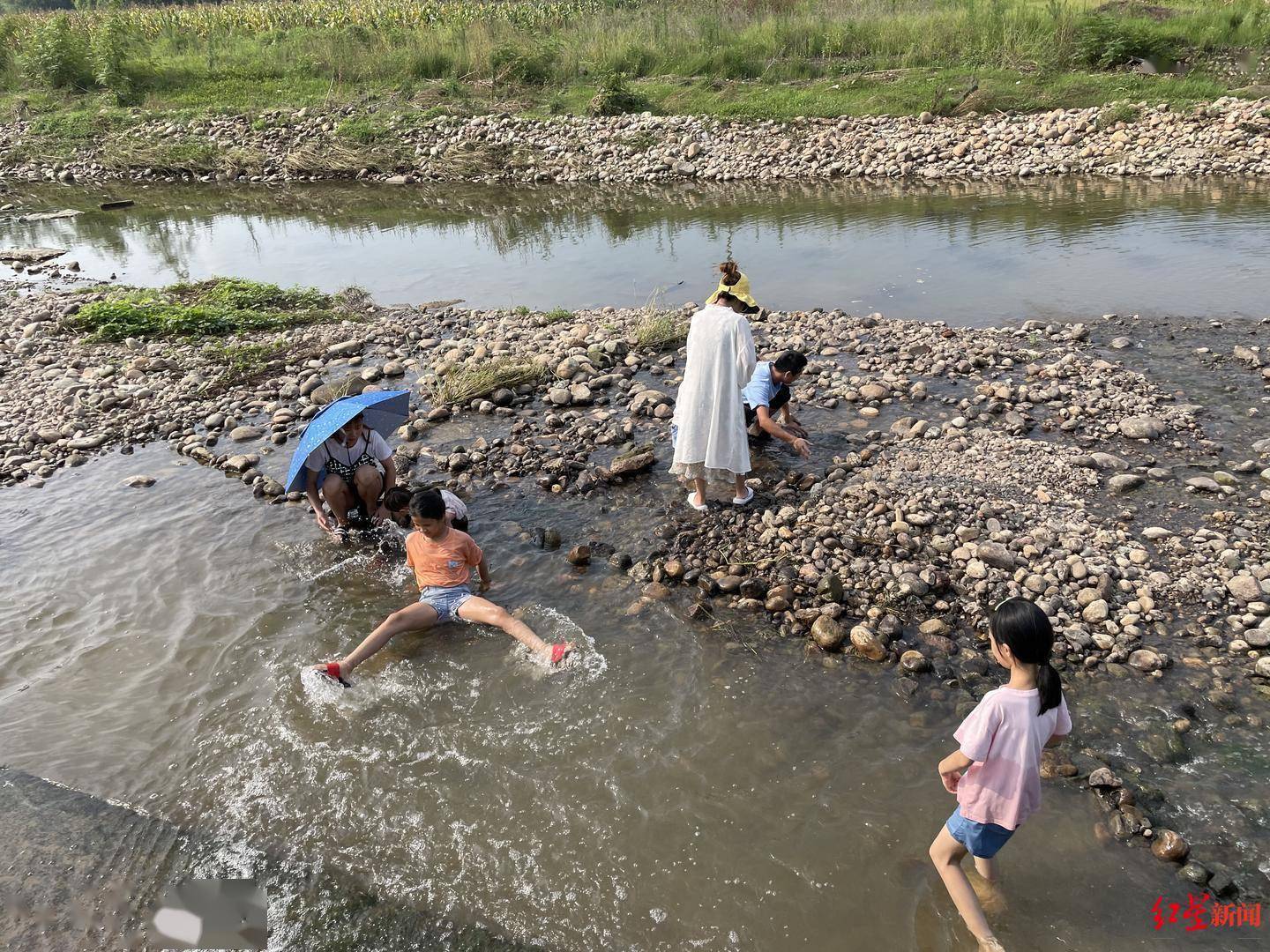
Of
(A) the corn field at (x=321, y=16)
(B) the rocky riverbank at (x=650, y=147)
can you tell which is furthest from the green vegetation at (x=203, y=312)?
(A) the corn field at (x=321, y=16)

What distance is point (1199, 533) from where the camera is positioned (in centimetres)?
507

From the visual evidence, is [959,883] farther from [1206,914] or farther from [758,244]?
[758,244]

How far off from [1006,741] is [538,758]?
2432 mm

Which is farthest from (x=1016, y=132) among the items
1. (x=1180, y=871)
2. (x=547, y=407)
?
(x=1180, y=871)

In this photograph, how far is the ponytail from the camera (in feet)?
8.79

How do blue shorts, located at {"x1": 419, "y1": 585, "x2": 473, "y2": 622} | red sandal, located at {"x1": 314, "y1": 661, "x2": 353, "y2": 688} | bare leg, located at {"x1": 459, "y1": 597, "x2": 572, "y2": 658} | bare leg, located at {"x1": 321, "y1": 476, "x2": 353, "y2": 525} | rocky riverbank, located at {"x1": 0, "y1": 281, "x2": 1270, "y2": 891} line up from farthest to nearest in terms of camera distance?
bare leg, located at {"x1": 321, "y1": 476, "x2": 353, "y2": 525}, blue shorts, located at {"x1": 419, "y1": 585, "x2": 473, "y2": 622}, bare leg, located at {"x1": 459, "y1": 597, "x2": 572, "y2": 658}, red sandal, located at {"x1": 314, "y1": 661, "x2": 353, "y2": 688}, rocky riverbank, located at {"x1": 0, "y1": 281, "x2": 1270, "y2": 891}

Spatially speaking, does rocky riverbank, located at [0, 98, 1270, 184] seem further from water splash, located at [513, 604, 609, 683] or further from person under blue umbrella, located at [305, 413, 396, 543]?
water splash, located at [513, 604, 609, 683]

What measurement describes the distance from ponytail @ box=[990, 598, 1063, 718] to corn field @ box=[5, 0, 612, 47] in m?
29.8

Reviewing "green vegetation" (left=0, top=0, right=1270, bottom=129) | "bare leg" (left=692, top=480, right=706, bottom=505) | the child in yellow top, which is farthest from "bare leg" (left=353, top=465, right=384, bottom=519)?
"green vegetation" (left=0, top=0, right=1270, bottom=129)

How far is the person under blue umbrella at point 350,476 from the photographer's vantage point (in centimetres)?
595

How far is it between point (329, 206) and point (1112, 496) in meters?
19.1

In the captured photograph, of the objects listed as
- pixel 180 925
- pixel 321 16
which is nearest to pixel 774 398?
pixel 180 925

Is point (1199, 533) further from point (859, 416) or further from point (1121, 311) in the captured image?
point (1121, 311)

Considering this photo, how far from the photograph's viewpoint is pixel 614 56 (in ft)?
79.3
